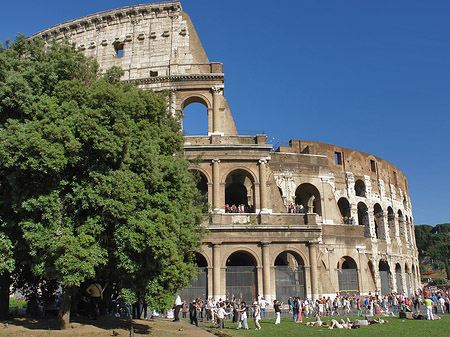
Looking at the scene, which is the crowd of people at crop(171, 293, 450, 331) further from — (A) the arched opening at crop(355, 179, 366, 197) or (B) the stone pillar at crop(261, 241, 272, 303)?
(A) the arched opening at crop(355, 179, 366, 197)

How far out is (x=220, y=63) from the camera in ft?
86.5

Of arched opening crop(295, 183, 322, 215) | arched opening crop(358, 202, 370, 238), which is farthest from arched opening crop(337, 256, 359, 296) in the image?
arched opening crop(358, 202, 370, 238)

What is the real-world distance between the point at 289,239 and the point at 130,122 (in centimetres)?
1325

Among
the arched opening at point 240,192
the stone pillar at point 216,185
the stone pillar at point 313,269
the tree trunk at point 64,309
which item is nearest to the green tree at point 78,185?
the tree trunk at point 64,309

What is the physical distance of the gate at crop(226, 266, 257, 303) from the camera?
22391 mm

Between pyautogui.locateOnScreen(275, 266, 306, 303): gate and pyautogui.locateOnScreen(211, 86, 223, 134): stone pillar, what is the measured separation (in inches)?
361

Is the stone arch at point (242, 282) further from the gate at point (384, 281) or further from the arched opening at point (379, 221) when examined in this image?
the arched opening at point (379, 221)

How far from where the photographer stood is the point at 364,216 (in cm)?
3481

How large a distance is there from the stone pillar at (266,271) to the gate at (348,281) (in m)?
7.11

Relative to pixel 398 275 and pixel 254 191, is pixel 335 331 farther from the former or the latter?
pixel 398 275

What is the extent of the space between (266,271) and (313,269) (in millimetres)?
2705

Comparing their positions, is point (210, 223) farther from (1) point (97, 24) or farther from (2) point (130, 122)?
(1) point (97, 24)

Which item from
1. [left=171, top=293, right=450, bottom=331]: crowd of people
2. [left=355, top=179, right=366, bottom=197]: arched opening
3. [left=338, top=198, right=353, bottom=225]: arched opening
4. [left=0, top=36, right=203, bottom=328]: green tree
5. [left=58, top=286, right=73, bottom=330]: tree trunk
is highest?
[left=355, top=179, right=366, bottom=197]: arched opening

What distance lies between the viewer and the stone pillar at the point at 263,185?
23.7 metres
